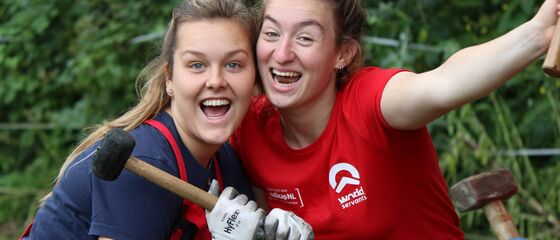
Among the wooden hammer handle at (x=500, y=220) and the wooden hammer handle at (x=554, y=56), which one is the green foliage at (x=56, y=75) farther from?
the wooden hammer handle at (x=554, y=56)

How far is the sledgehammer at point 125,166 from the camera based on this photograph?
9.45 feet

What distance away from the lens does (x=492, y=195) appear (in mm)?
3920

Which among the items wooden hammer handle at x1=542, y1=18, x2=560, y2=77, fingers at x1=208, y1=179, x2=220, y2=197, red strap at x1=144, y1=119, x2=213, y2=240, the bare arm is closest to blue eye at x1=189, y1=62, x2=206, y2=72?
red strap at x1=144, y1=119, x2=213, y2=240

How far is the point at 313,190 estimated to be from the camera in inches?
135

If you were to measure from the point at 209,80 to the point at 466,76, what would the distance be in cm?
88

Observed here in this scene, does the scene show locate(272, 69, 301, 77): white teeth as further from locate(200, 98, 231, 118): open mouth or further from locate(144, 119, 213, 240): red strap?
locate(144, 119, 213, 240): red strap

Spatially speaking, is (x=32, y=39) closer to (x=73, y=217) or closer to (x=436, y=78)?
(x=73, y=217)

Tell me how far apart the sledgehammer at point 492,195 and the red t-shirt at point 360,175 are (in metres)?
0.34

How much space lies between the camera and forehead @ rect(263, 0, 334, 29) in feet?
10.9

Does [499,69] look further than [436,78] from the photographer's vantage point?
No

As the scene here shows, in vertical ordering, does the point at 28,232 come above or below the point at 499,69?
below

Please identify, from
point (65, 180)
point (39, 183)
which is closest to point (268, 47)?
point (65, 180)

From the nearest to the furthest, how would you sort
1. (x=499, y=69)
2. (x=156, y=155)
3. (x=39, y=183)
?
1. (x=499, y=69)
2. (x=156, y=155)
3. (x=39, y=183)

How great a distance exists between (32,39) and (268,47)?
422cm
